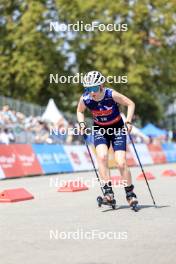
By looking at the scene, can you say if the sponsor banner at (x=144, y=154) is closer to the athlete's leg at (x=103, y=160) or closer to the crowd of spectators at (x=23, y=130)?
the crowd of spectators at (x=23, y=130)

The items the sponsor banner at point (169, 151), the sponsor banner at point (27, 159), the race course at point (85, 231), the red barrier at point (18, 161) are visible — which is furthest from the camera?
the sponsor banner at point (169, 151)

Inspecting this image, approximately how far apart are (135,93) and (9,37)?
391 inches

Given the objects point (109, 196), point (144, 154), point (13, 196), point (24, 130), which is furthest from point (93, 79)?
point (144, 154)

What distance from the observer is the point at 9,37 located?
1992 inches

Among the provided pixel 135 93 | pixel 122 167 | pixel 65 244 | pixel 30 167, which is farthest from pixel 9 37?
pixel 65 244

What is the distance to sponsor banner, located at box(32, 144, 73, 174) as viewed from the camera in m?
24.0

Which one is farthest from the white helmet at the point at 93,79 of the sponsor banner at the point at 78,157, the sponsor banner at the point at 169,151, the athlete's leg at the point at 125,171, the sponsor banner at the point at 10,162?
the sponsor banner at the point at 169,151

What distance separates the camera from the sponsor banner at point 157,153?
36.3 meters

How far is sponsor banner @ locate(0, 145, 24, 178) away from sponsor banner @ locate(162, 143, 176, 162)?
1883 centimetres

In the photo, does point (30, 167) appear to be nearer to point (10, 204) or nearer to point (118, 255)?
point (10, 204)

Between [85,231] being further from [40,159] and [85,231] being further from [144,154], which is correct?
[144,154]

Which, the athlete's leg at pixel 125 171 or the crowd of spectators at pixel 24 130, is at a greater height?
the athlete's leg at pixel 125 171

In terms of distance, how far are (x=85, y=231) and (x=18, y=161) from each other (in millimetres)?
14093

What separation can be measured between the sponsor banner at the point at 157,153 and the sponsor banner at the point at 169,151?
915 mm
